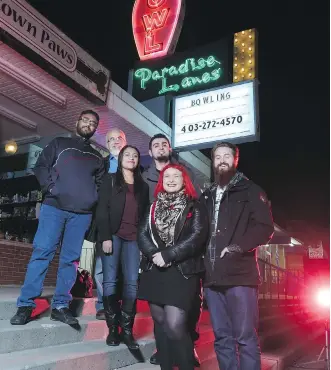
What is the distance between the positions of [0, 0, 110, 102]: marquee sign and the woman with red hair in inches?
145

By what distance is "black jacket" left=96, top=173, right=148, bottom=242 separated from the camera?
363cm

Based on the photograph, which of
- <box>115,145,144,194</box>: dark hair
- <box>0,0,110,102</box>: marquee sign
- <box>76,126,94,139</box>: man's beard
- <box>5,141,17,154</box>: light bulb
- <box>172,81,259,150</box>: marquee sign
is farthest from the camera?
<box>5,141,17,154</box>: light bulb

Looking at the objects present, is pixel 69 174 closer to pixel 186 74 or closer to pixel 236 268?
pixel 236 268

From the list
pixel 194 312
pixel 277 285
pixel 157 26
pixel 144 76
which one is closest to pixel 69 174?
pixel 194 312

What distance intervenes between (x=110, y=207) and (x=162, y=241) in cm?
81

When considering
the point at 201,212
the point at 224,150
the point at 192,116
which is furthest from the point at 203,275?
the point at 192,116

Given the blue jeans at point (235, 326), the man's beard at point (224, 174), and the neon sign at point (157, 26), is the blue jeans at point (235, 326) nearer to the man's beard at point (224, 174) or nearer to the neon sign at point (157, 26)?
the man's beard at point (224, 174)

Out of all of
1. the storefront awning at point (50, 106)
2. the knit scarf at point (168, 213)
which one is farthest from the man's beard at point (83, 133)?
the storefront awning at point (50, 106)

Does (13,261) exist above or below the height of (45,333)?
above

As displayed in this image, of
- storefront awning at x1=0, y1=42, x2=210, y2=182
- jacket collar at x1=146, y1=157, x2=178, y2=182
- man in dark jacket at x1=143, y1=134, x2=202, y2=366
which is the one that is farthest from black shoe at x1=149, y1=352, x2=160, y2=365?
storefront awning at x1=0, y1=42, x2=210, y2=182

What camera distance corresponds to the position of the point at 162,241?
316cm

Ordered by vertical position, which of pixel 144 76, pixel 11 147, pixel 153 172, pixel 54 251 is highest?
pixel 144 76

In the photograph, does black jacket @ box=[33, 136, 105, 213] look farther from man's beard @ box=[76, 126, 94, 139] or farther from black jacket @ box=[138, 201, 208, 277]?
black jacket @ box=[138, 201, 208, 277]

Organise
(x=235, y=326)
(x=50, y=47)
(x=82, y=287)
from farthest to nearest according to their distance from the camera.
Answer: (x=82, y=287), (x=50, y=47), (x=235, y=326)
